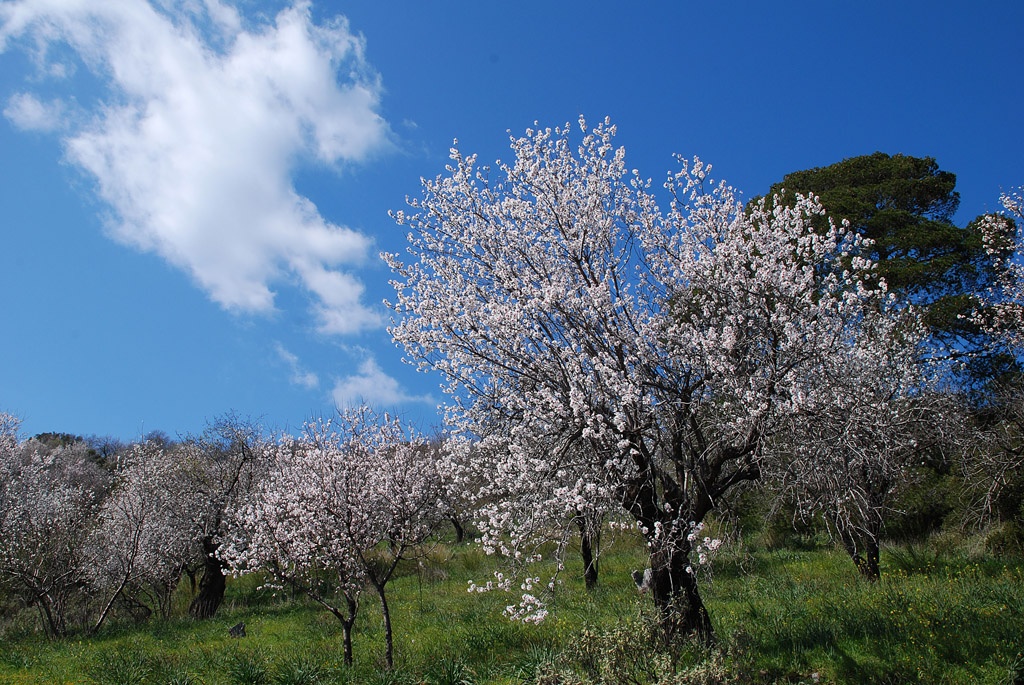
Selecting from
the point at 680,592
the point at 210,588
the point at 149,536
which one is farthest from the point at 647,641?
the point at 210,588

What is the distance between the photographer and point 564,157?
933cm

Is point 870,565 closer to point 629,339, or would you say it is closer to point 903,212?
point 629,339

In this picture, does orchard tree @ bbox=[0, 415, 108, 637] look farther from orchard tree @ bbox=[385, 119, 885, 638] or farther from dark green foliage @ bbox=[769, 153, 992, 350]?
dark green foliage @ bbox=[769, 153, 992, 350]

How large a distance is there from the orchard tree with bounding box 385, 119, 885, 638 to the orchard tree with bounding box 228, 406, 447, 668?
7.72ft

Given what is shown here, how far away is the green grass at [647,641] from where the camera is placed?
21.5 feet

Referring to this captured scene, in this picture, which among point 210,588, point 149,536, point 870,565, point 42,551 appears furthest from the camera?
point 210,588

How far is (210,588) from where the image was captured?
20.8 metres

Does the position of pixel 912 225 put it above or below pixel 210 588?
above

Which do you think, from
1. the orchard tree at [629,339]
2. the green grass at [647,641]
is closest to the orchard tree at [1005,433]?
the green grass at [647,641]

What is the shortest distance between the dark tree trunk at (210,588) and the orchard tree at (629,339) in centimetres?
1531

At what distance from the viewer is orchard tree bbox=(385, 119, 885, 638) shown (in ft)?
24.1

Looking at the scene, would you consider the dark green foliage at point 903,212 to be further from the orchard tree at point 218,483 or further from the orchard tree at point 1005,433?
the orchard tree at point 218,483

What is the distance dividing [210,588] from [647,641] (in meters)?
19.6

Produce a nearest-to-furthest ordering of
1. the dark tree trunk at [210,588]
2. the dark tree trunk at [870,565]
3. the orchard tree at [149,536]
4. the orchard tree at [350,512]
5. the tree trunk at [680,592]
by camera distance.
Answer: the tree trunk at [680,592], the orchard tree at [350,512], the dark tree trunk at [870,565], the orchard tree at [149,536], the dark tree trunk at [210,588]
